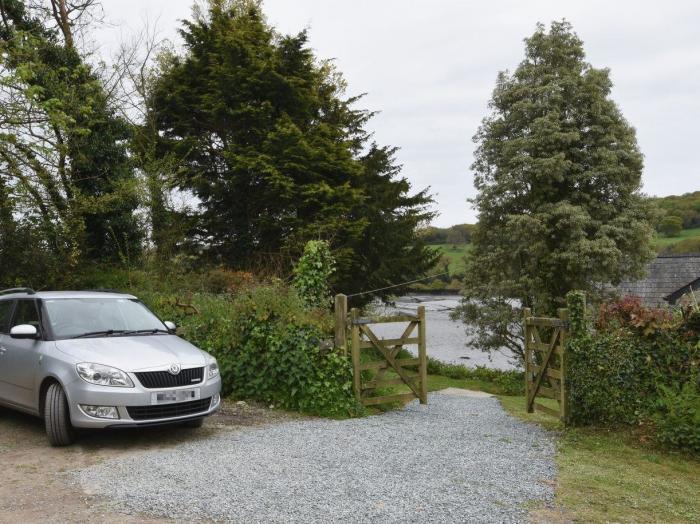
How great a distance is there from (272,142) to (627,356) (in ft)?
54.2

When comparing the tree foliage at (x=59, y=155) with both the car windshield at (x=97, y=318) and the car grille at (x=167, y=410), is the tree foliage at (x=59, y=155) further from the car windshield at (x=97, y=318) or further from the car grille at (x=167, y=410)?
the car grille at (x=167, y=410)

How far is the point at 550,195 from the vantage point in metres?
23.3

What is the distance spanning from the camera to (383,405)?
1098 centimetres

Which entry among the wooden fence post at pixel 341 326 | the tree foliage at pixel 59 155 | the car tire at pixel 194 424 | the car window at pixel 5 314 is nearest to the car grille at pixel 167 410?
the car tire at pixel 194 424

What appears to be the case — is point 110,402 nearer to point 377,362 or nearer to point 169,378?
point 169,378

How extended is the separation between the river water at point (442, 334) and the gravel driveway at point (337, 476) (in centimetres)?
2046

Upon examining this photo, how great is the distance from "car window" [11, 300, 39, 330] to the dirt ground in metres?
1.40

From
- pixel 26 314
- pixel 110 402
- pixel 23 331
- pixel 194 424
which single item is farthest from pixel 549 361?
pixel 26 314

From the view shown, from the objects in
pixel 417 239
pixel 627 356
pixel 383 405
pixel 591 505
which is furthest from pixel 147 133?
pixel 591 505

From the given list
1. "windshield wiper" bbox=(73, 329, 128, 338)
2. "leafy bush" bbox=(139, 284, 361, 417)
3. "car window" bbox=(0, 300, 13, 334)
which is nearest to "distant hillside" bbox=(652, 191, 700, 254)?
"leafy bush" bbox=(139, 284, 361, 417)

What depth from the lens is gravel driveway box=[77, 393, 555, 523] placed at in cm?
512

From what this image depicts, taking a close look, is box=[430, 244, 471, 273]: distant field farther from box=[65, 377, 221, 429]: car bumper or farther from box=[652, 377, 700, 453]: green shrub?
box=[65, 377, 221, 429]: car bumper

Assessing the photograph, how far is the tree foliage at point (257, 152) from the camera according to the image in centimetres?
2267

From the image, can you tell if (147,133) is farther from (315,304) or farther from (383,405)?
(383,405)
